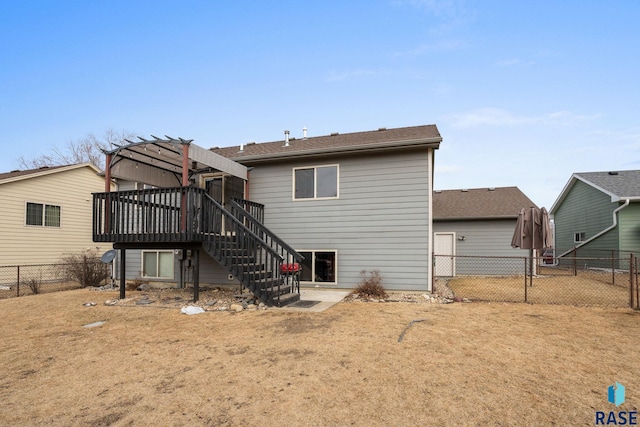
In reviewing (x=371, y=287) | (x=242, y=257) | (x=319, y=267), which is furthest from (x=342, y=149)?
(x=242, y=257)

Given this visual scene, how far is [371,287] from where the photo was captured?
27.1ft

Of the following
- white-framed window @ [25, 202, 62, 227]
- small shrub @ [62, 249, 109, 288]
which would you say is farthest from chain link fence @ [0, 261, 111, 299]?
white-framed window @ [25, 202, 62, 227]

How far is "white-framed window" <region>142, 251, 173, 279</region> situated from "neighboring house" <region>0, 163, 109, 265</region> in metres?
4.91

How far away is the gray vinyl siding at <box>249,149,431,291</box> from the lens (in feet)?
28.3

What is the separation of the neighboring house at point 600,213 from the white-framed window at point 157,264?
14.4 meters

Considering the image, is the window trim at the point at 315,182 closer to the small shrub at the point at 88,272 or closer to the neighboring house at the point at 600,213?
the small shrub at the point at 88,272

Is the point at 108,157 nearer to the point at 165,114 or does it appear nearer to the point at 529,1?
the point at 165,114

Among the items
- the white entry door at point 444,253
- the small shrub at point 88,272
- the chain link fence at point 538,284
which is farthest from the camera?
the white entry door at point 444,253

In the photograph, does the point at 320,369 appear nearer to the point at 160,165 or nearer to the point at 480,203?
the point at 160,165

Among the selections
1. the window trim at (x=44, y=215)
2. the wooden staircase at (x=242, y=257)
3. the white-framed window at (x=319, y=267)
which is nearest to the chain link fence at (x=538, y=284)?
the white-framed window at (x=319, y=267)

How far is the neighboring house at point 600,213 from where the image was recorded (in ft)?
47.0

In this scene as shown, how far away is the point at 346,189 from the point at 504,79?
309 inches

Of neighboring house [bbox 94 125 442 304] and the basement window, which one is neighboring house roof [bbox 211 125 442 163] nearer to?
neighboring house [bbox 94 125 442 304]

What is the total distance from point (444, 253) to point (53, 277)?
16.5 m
